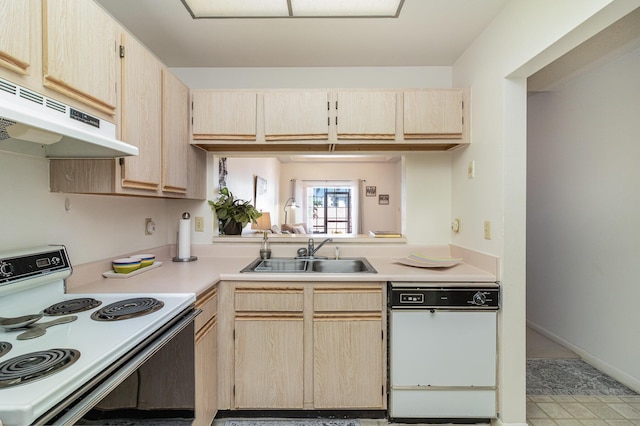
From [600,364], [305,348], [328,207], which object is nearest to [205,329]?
[305,348]

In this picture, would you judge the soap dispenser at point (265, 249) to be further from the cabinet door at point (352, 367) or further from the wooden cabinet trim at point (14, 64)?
the wooden cabinet trim at point (14, 64)

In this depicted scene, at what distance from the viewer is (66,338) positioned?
903 millimetres

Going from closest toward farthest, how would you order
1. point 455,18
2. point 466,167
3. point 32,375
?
1. point 32,375
2. point 455,18
3. point 466,167

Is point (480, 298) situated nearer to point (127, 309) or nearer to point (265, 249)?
point (265, 249)

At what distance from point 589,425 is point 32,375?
2.62 meters

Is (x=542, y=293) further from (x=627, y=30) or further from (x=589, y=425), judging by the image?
(x=627, y=30)

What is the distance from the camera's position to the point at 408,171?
235cm

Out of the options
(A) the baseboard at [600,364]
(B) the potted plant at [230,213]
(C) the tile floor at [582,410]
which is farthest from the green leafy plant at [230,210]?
(A) the baseboard at [600,364]

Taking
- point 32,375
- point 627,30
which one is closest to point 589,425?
point 627,30

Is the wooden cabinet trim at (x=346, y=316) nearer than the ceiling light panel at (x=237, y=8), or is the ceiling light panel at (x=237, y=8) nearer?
the ceiling light panel at (x=237, y=8)

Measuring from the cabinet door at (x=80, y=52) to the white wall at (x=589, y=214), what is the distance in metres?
3.24

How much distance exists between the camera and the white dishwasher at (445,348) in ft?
5.58

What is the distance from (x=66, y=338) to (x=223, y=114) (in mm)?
1520

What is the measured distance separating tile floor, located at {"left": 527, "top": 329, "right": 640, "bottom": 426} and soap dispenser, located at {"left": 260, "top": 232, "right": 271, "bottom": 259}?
6.34 feet
